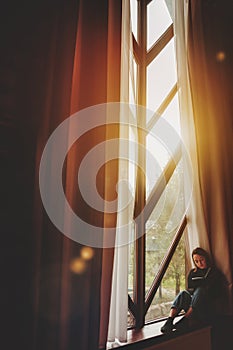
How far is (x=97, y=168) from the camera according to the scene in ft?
3.91

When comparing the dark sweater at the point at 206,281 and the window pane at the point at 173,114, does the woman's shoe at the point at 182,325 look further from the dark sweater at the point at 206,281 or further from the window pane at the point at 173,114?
the window pane at the point at 173,114

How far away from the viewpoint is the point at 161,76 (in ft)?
6.53

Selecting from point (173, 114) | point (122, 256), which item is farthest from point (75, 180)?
point (173, 114)

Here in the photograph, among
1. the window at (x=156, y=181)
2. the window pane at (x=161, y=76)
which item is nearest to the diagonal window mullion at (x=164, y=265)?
the window at (x=156, y=181)

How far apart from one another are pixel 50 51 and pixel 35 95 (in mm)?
204

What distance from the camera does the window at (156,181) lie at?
62.2 inches

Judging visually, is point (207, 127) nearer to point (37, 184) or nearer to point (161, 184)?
point (161, 184)

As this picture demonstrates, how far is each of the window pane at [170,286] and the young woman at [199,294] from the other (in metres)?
0.14

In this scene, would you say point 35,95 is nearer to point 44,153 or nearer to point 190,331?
point 44,153

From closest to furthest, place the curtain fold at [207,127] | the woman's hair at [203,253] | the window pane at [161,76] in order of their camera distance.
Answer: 1. the woman's hair at [203,253]
2. the curtain fold at [207,127]
3. the window pane at [161,76]

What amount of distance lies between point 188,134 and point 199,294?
1018mm

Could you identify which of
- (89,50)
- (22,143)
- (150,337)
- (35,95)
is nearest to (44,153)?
(22,143)

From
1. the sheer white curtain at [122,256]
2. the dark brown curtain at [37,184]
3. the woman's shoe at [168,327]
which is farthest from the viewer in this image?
the woman's shoe at [168,327]

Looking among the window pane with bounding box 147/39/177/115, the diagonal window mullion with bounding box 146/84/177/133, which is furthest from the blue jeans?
the window pane with bounding box 147/39/177/115
